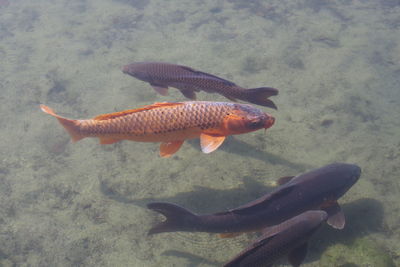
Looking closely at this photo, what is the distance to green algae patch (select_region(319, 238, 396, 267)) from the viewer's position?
11.7ft

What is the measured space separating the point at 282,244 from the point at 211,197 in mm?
1603

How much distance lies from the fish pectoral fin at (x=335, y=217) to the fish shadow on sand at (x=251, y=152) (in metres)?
1.08

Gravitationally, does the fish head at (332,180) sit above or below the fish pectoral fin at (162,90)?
above

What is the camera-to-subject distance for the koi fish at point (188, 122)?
3830mm

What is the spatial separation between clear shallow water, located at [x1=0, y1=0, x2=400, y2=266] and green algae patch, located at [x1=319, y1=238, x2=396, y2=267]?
16 millimetres

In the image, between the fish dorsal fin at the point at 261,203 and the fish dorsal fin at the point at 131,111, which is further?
the fish dorsal fin at the point at 131,111

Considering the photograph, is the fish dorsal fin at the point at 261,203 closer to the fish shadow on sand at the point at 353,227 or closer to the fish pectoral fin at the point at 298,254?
the fish pectoral fin at the point at 298,254

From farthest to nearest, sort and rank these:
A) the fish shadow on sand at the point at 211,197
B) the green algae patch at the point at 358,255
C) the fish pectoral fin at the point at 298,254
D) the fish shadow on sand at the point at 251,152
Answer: the fish shadow on sand at the point at 251,152 → the fish shadow on sand at the point at 211,197 → the green algae patch at the point at 358,255 → the fish pectoral fin at the point at 298,254

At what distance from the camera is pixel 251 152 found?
5.34m

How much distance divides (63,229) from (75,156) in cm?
152

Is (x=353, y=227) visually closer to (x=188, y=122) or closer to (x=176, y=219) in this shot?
(x=176, y=219)

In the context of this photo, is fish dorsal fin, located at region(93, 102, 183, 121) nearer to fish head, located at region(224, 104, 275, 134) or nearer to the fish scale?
the fish scale

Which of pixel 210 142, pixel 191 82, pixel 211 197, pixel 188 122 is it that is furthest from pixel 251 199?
pixel 191 82

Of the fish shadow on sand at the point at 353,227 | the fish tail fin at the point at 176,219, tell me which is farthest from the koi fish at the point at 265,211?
the fish shadow on sand at the point at 353,227
